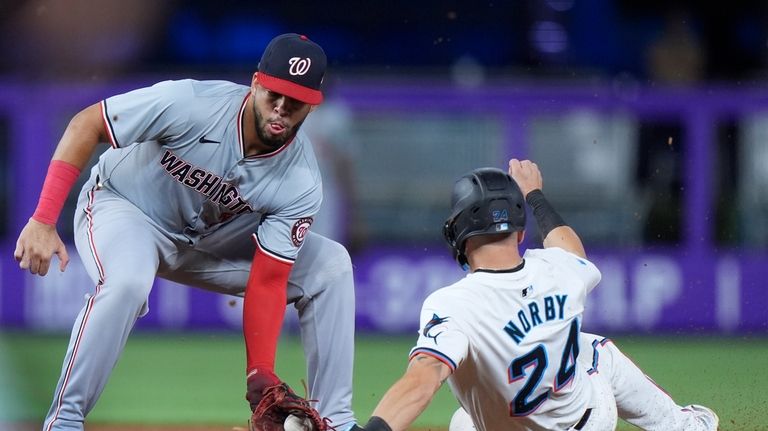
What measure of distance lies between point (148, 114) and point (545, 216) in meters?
1.41

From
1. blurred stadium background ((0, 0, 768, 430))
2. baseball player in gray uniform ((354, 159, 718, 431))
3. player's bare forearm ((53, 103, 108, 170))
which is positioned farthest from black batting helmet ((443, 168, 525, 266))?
blurred stadium background ((0, 0, 768, 430))

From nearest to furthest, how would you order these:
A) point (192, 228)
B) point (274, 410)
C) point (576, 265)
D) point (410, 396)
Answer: point (410, 396)
point (274, 410)
point (576, 265)
point (192, 228)

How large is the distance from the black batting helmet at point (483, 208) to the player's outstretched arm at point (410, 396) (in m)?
0.52

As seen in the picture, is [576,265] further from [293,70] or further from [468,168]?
[468,168]

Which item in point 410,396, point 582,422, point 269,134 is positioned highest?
point 269,134

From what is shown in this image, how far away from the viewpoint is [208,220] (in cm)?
434

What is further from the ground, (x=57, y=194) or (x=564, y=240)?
(x=57, y=194)

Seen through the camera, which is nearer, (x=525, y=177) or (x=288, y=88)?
(x=288, y=88)

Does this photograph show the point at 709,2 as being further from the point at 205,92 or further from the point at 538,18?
the point at 205,92

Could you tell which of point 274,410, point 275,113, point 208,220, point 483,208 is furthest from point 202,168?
point 483,208

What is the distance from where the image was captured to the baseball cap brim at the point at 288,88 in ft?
12.9

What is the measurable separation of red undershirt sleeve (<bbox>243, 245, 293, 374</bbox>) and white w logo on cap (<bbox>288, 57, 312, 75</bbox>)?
2.13ft

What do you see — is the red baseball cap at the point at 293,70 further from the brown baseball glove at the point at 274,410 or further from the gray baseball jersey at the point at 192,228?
the brown baseball glove at the point at 274,410

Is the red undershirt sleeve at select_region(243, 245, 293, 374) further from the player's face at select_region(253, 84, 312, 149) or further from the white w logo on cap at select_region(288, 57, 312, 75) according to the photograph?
the white w logo on cap at select_region(288, 57, 312, 75)
